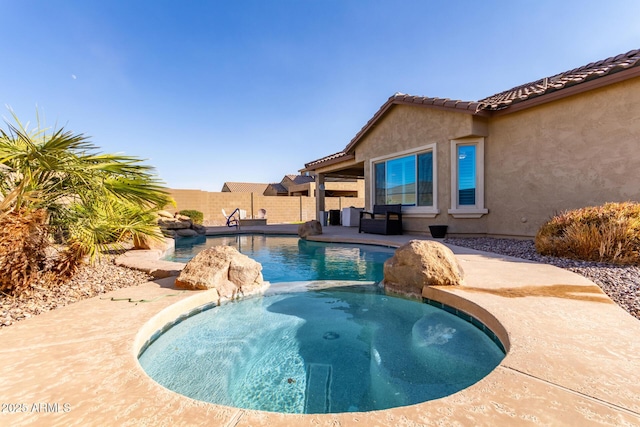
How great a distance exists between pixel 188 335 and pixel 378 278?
339cm

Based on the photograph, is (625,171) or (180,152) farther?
(180,152)

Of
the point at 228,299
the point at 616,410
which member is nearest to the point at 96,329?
the point at 228,299

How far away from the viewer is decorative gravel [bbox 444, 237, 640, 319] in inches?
132

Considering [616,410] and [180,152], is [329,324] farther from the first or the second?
[180,152]

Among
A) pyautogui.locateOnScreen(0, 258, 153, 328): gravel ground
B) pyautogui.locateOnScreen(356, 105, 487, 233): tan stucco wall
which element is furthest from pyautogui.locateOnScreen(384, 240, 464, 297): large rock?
pyautogui.locateOnScreen(356, 105, 487, 233): tan stucco wall

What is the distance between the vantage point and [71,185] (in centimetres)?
376

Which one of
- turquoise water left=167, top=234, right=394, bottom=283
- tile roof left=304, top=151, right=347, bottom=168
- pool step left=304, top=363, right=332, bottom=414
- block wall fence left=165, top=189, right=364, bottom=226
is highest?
tile roof left=304, top=151, right=347, bottom=168

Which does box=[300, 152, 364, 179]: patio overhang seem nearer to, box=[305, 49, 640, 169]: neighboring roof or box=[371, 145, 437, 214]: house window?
box=[305, 49, 640, 169]: neighboring roof

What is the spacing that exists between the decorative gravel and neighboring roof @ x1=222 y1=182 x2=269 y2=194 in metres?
40.1

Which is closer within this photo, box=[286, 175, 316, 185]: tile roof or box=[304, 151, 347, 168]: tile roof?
A: box=[304, 151, 347, 168]: tile roof

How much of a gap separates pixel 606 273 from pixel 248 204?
71.2 feet

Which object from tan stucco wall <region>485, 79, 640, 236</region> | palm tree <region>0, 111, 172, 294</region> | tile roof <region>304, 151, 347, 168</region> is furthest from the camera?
tile roof <region>304, 151, 347, 168</region>

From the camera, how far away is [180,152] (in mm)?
18984

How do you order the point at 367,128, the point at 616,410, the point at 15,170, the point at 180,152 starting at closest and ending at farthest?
the point at 616,410 < the point at 15,170 < the point at 367,128 < the point at 180,152
